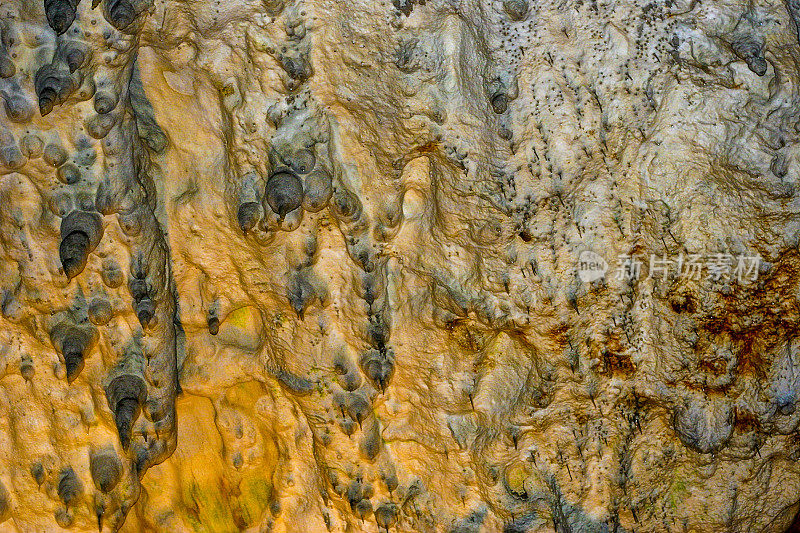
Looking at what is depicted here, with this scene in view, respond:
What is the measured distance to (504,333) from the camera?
9.93 ft

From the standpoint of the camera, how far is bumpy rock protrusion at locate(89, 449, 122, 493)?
9.36ft

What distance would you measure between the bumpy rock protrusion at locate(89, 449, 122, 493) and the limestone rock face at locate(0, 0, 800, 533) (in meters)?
0.01

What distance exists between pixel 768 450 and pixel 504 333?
1.11 meters

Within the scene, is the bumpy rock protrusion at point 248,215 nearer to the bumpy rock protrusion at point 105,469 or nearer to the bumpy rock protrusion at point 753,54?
the bumpy rock protrusion at point 105,469

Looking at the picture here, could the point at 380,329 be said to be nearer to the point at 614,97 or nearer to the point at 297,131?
the point at 297,131

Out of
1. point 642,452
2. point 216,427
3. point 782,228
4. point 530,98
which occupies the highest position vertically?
point 530,98

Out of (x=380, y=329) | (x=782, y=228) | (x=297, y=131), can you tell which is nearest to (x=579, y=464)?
(x=380, y=329)

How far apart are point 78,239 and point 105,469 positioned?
0.86 metres

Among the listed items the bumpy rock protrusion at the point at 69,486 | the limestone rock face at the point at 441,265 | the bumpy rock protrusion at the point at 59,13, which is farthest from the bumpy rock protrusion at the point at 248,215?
the bumpy rock protrusion at the point at 69,486

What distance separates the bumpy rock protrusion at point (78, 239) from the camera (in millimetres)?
2551

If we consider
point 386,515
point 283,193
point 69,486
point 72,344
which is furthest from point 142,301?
point 386,515

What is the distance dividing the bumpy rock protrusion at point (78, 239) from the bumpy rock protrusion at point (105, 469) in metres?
0.72

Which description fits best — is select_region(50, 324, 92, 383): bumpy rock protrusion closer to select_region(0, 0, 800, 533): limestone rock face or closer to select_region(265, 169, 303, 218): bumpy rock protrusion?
select_region(0, 0, 800, 533): limestone rock face

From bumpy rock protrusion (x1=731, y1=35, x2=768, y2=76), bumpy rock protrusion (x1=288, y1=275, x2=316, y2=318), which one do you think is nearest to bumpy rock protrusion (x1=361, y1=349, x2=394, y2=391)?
bumpy rock protrusion (x1=288, y1=275, x2=316, y2=318)
